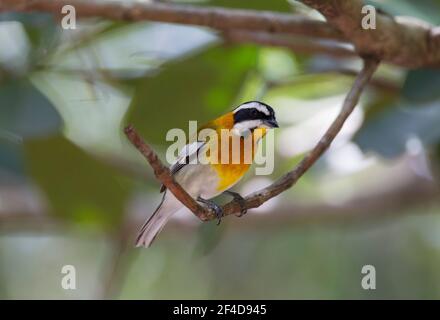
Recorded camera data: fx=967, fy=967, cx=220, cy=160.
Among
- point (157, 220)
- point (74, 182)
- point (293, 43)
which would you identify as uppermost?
point (293, 43)

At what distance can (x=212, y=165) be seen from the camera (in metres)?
2.33

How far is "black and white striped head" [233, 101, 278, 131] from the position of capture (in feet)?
7.44

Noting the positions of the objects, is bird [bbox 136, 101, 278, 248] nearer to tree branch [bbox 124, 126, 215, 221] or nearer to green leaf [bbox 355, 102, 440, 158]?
tree branch [bbox 124, 126, 215, 221]

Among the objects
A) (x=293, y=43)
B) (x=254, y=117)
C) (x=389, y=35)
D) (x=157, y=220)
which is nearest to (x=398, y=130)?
(x=293, y=43)

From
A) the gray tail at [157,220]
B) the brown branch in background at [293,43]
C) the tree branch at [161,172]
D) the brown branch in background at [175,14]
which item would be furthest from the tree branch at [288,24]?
the tree branch at [161,172]

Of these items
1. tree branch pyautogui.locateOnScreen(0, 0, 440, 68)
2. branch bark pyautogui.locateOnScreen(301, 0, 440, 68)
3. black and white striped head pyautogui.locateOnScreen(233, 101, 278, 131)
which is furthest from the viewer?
tree branch pyautogui.locateOnScreen(0, 0, 440, 68)

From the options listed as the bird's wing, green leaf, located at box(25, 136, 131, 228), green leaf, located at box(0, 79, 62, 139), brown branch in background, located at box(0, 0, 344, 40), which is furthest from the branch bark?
green leaf, located at box(25, 136, 131, 228)

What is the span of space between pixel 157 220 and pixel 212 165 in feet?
0.62

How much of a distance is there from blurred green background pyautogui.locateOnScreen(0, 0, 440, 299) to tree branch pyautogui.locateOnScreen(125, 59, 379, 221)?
61cm

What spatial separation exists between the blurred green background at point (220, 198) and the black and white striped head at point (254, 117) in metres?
0.54

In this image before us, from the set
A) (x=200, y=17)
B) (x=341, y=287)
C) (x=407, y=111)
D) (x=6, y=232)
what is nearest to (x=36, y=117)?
(x=200, y=17)

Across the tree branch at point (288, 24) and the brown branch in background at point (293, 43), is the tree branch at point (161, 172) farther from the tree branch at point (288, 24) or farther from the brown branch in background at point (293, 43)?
the brown branch in background at point (293, 43)

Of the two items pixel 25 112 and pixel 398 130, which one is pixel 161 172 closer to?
pixel 25 112

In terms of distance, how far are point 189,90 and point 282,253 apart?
1.45 m
